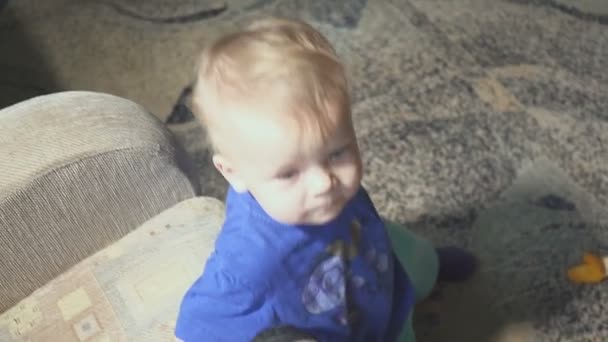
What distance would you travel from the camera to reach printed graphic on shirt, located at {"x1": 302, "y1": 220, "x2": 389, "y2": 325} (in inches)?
30.0

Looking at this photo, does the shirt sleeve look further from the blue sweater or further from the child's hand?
the child's hand

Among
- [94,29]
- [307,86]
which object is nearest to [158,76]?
[94,29]

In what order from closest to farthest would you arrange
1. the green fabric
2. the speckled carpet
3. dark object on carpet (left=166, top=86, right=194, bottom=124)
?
the green fabric
the speckled carpet
dark object on carpet (left=166, top=86, right=194, bottom=124)

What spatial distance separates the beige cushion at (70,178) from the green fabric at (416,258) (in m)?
0.34

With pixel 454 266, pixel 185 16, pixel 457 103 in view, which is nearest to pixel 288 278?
pixel 454 266

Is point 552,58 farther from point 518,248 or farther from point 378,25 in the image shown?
point 518,248

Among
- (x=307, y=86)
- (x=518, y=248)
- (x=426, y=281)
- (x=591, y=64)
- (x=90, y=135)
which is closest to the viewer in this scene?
(x=307, y=86)

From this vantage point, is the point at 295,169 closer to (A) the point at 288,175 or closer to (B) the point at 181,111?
(A) the point at 288,175

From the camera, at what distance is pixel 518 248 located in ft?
4.01

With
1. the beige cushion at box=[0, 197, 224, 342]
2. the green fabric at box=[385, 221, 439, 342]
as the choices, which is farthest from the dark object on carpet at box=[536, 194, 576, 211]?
the beige cushion at box=[0, 197, 224, 342]

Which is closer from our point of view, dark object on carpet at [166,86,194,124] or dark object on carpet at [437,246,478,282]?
dark object on carpet at [437,246,478,282]

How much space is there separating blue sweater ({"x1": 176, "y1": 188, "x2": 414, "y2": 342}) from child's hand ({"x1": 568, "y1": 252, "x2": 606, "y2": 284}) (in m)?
0.48

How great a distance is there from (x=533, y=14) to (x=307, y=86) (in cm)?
122

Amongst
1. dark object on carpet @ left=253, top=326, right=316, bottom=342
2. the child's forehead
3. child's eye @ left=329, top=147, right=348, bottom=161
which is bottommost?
dark object on carpet @ left=253, top=326, right=316, bottom=342
